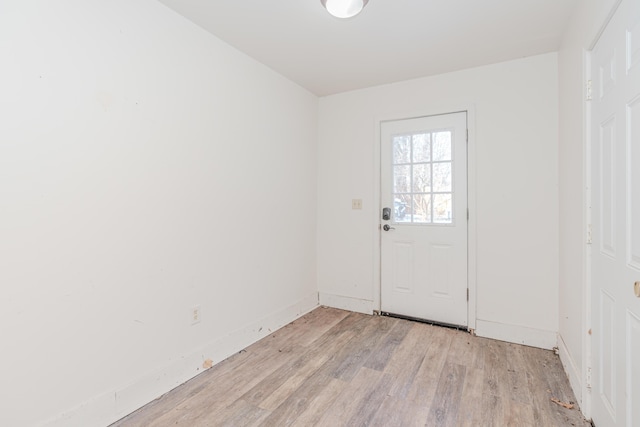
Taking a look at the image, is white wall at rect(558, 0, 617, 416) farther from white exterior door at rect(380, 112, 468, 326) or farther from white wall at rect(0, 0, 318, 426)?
white wall at rect(0, 0, 318, 426)

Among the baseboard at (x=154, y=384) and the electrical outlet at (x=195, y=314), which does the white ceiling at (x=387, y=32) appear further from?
the baseboard at (x=154, y=384)

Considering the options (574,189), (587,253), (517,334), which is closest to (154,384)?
(587,253)

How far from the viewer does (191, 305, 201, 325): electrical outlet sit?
2.13 m

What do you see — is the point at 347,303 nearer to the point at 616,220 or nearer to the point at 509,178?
the point at 509,178

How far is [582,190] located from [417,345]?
1.61m

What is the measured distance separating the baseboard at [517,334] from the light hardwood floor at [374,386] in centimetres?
8

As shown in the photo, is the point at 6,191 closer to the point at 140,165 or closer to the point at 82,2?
the point at 140,165

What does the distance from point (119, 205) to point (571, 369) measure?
9.56 ft

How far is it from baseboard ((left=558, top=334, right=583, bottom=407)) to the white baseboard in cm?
159

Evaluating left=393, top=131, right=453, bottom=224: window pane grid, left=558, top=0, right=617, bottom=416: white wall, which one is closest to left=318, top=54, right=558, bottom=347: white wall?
left=558, top=0, right=617, bottom=416: white wall

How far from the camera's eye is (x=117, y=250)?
172 centimetres

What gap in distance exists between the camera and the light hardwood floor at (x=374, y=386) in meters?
1.70

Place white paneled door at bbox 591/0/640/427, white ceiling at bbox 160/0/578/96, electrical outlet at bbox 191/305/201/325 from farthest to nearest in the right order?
electrical outlet at bbox 191/305/201/325
white ceiling at bbox 160/0/578/96
white paneled door at bbox 591/0/640/427

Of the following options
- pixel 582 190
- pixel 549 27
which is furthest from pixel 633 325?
pixel 549 27
